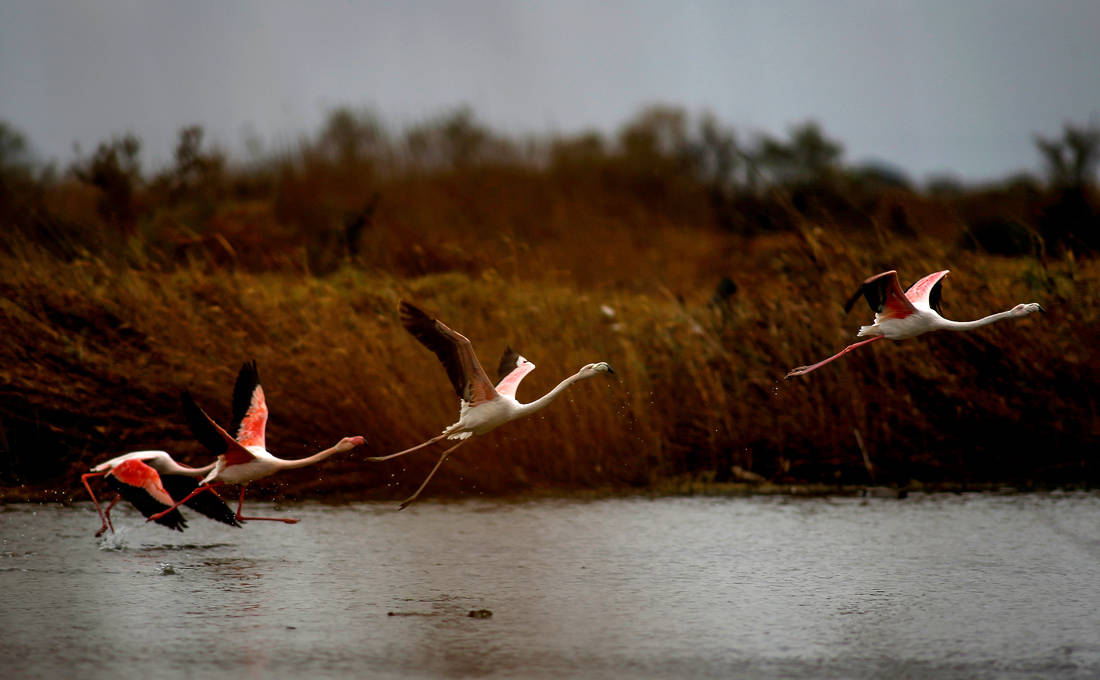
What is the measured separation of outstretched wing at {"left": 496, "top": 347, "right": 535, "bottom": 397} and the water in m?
1.07

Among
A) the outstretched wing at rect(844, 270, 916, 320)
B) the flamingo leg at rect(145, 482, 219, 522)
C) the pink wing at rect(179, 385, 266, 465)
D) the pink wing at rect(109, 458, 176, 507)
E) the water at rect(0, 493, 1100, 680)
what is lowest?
the water at rect(0, 493, 1100, 680)

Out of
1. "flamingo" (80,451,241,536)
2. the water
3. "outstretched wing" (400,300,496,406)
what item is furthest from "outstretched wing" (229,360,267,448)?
"outstretched wing" (400,300,496,406)

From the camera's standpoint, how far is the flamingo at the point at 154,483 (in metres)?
7.90

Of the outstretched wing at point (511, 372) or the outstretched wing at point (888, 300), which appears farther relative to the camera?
the outstretched wing at point (511, 372)

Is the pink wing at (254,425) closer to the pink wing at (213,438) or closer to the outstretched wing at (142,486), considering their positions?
the pink wing at (213,438)

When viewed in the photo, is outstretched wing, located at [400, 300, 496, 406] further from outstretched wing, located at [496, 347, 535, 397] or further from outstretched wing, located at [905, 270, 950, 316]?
outstretched wing, located at [905, 270, 950, 316]

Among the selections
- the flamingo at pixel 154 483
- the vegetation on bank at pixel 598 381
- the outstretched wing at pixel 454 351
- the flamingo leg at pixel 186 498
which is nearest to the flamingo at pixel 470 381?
the outstretched wing at pixel 454 351

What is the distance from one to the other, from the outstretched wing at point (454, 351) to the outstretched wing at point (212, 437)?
3.53 feet

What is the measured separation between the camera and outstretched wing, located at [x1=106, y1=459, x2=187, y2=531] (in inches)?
315

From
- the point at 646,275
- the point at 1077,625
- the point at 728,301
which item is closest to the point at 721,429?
the point at 728,301

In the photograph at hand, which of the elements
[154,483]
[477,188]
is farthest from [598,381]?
[477,188]

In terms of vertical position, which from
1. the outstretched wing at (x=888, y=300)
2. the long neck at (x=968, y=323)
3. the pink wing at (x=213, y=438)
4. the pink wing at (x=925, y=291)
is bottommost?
the pink wing at (x=213, y=438)

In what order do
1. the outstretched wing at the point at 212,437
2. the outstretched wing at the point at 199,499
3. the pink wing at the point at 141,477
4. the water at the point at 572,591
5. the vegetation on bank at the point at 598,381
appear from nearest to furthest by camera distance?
the water at the point at 572,591 → the outstretched wing at the point at 212,437 → the pink wing at the point at 141,477 → the outstretched wing at the point at 199,499 → the vegetation on bank at the point at 598,381

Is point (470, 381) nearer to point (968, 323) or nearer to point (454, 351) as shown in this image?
point (454, 351)
